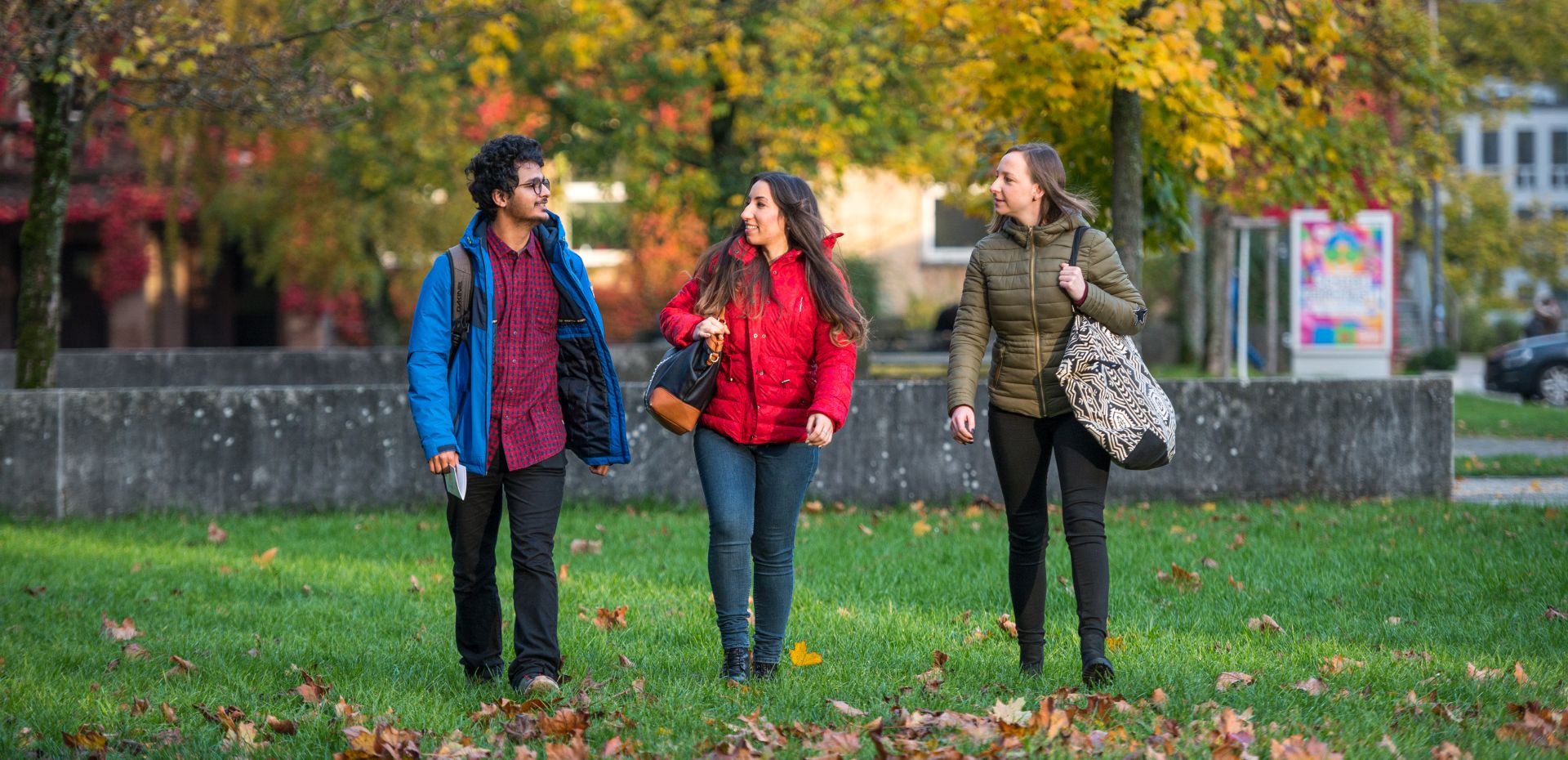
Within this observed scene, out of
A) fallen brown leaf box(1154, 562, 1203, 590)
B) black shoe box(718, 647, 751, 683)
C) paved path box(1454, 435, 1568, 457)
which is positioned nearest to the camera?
black shoe box(718, 647, 751, 683)

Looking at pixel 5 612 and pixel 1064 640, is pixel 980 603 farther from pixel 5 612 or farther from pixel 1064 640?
pixel 5 612

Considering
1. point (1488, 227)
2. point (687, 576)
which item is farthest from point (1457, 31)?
point (687, 576)

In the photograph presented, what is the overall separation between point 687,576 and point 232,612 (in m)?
2.04

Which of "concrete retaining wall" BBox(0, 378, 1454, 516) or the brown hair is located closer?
the brown hair

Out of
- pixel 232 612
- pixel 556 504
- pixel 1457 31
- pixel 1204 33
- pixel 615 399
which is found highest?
pixel 1457 31

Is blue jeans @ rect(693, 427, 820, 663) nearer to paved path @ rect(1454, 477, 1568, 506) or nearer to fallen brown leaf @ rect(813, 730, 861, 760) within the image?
fallen brown leaf @ rect(813, 730, 861, 760)

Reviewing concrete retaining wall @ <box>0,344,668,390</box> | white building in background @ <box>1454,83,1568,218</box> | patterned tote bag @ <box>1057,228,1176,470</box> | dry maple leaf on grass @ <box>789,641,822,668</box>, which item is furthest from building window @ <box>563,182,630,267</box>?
white building in background @ <box>1454,83,1568,218</box>

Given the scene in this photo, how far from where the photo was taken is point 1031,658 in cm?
522

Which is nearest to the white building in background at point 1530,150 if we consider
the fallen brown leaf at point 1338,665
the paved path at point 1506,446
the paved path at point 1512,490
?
the paved path at point 1506,446

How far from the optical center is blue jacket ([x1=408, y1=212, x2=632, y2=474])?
189 inches

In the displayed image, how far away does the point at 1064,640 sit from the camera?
582 cm

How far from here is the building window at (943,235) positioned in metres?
29.8

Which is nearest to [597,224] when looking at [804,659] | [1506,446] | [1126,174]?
[1506,446]

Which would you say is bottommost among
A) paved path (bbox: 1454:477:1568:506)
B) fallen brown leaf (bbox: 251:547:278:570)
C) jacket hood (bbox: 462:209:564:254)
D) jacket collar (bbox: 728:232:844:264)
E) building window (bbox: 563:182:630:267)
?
fallen brown leaf (bbox: 251:547:278:570)
